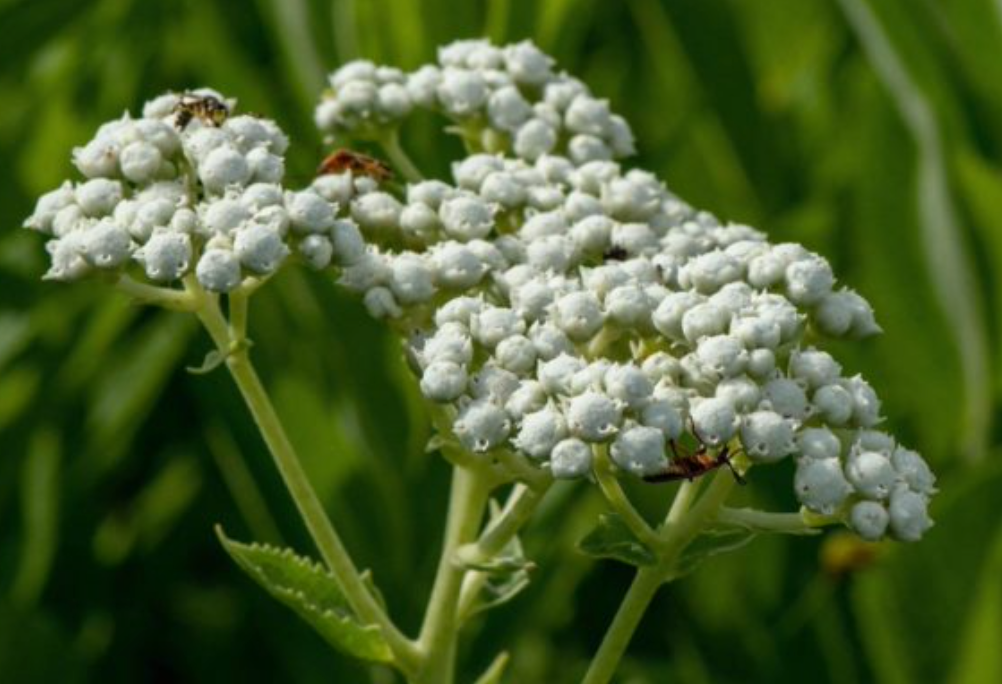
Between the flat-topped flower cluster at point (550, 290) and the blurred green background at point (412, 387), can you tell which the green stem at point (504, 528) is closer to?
the flat-topped flower cluster at point (550, 290)

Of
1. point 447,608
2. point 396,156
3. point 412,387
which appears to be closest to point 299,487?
point 447,608

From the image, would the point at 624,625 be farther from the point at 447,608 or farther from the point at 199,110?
the point at 199,110

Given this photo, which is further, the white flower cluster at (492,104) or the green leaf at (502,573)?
the white flower cluster at (492,104)

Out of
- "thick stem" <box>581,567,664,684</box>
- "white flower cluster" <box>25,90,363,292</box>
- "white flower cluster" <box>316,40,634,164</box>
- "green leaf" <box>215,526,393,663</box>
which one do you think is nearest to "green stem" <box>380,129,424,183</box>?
"white flower cluster" <box>316,40,634,164</box>

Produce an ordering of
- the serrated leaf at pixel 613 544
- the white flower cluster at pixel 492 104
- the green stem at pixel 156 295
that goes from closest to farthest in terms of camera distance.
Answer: the serrated leaf at pixel 613 544
the green stem at pixel 156 295
the white flower cluster at pixel 492 104

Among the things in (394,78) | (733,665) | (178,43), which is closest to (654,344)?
(394,78)

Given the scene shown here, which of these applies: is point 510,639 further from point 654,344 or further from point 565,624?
point 654,344

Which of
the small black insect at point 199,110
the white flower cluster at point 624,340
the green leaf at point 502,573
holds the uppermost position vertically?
the small black insect at point 199,110

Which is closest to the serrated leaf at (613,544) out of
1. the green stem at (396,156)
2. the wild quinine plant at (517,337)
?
the wild quinine plant at (517,337)
